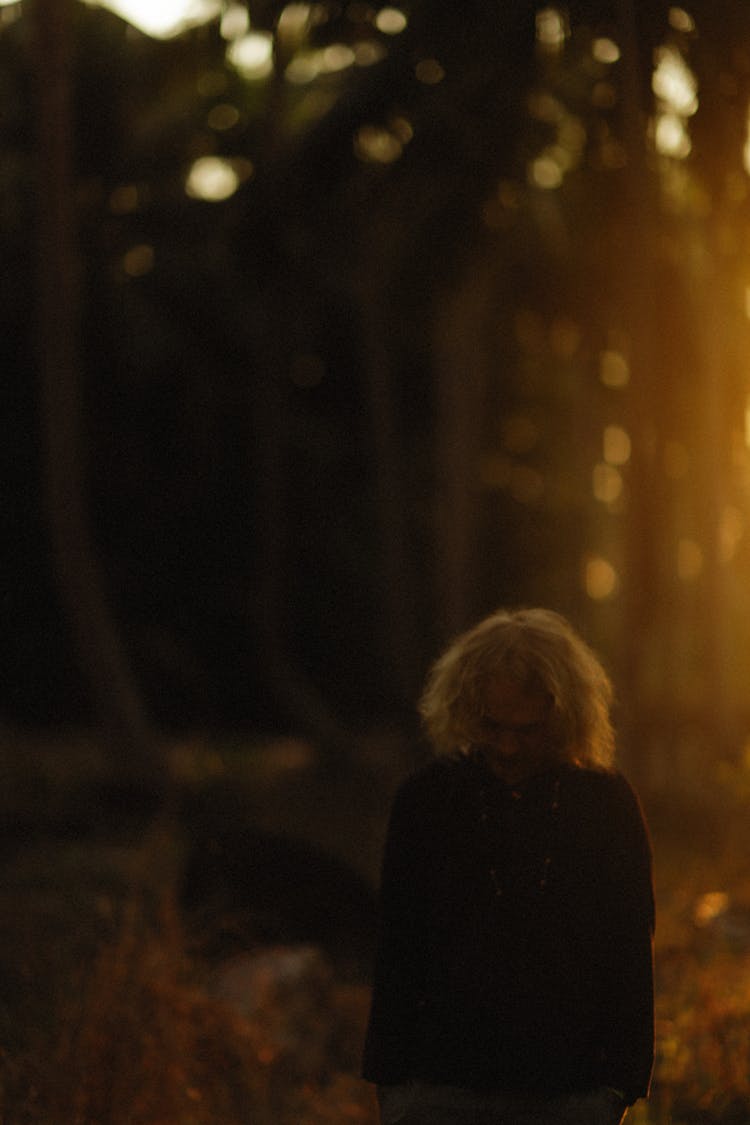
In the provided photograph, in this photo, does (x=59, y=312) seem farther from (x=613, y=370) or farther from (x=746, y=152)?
(x=613, y=370)

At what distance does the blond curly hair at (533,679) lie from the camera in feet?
9.56

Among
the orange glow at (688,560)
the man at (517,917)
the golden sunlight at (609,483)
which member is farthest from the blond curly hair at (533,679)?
the orange glow at (688,560)

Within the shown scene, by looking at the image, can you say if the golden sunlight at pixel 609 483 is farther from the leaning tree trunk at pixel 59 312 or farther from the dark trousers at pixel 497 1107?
the dark trousers at pixel 497 1107

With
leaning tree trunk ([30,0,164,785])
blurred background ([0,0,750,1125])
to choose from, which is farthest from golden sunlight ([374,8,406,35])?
leaning tree trunk ([30,0,164,785])

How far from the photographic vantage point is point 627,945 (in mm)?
2902

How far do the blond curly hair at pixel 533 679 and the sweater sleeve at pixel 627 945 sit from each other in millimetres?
123

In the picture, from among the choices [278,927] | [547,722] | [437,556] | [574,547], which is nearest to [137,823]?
[278,927]

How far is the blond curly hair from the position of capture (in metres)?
2.91

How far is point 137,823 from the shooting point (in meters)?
15.6

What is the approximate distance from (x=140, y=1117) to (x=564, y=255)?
17.8 meters

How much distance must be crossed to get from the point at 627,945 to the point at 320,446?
2281cm

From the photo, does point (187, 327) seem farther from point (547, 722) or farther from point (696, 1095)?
point (547, 722)

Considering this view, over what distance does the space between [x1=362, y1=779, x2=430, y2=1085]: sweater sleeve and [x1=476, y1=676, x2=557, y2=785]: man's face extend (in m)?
0.17

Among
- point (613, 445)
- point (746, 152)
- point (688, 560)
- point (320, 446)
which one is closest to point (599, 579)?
point (688, 560)
